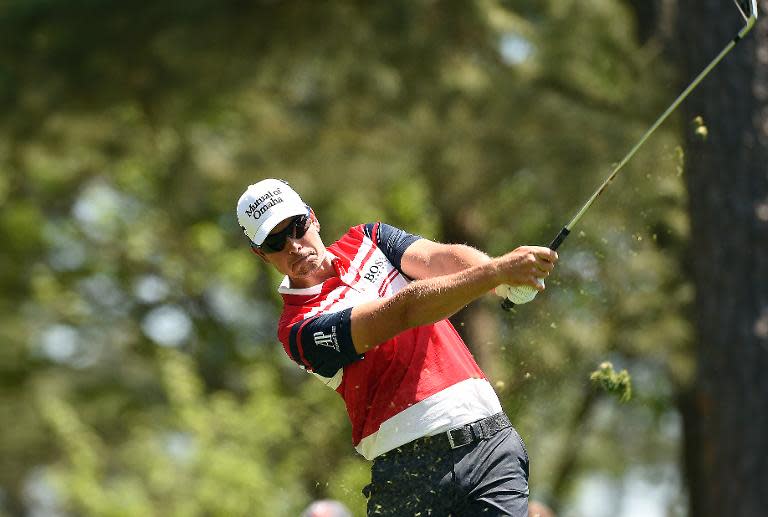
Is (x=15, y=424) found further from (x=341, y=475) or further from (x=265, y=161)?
(x=341, y=475)

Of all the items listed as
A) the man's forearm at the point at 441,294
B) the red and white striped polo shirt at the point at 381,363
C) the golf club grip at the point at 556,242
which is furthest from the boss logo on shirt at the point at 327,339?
the golf club grip at the point at 556,242

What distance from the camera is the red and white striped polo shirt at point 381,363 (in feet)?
17.5

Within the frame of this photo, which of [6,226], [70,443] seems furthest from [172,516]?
[6,226]

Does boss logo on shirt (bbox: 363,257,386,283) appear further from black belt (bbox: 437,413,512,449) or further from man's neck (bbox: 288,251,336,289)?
black belt (bbox: 437,413,512,449)

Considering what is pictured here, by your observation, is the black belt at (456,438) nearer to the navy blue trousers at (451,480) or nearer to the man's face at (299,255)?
the navy blue trousers at (451,480)

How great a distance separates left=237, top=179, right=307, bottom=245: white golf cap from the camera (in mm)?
5527

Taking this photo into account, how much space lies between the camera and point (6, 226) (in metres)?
24.1

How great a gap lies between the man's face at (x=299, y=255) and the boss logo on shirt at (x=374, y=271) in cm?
19

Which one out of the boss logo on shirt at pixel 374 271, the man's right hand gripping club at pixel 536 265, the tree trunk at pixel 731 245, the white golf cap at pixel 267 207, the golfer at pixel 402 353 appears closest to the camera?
the man's right hand gripping club at pixel 536 265

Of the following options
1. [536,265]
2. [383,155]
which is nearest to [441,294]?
[536,265]

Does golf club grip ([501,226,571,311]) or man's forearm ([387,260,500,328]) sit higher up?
golf club grip ([501,226,571,311])

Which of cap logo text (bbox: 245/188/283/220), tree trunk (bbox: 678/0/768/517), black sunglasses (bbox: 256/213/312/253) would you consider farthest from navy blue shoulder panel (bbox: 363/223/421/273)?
tree trunk (bbox: 678/0/768/517)

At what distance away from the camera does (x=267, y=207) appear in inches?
219

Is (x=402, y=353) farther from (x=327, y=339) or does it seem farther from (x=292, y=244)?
(x=292, y=244)
